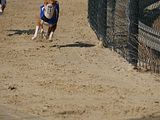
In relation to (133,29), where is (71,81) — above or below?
below

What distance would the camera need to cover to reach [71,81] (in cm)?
997

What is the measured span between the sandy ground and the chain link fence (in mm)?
252

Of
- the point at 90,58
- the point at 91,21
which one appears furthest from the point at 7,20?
the point at 90,58

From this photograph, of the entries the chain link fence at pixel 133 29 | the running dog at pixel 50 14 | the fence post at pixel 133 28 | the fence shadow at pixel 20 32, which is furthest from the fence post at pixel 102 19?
the fence shadow at pixel 20 32

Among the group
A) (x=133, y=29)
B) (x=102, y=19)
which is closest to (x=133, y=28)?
(x=133, y=29)

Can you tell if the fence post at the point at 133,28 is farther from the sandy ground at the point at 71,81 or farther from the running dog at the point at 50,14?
the running dog at the point at 50,14

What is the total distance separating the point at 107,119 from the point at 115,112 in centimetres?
36

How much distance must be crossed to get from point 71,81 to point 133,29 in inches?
75.5

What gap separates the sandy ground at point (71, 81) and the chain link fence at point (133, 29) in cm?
25

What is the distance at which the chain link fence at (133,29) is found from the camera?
1079 cm

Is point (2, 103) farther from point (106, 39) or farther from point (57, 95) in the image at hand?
point (106, 39)

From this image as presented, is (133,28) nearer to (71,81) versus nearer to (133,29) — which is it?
(133,29)

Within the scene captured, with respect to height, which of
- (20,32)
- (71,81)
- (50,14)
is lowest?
(20,32)

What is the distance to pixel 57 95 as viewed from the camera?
908cm
